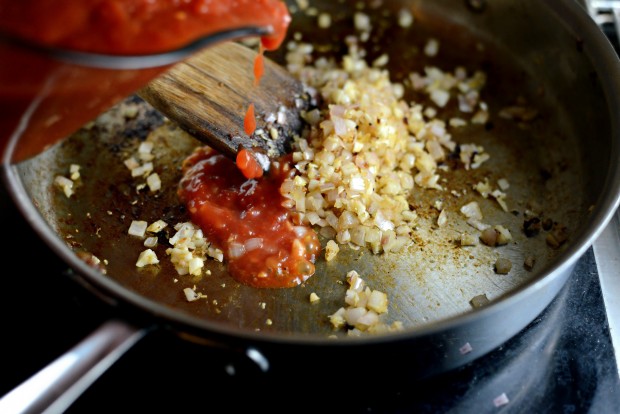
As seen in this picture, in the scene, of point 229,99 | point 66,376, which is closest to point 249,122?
point 229,99

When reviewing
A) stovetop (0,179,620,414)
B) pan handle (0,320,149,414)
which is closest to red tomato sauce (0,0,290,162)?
stovetop (0,179,620,414)

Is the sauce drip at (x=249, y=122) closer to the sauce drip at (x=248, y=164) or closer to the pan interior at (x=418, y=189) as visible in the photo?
the sauce drip at (x=248, y=164)

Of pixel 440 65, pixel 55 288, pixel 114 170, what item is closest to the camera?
pixel 55 288

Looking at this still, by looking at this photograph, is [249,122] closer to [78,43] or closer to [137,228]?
[137,228]

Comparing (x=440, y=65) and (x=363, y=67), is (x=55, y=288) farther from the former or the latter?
(x=440, y=65)

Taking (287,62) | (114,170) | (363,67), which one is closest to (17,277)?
(114,170)

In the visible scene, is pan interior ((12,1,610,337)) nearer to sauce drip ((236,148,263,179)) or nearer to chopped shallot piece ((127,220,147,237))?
chopped shallot piece ((127,220,147,237))
